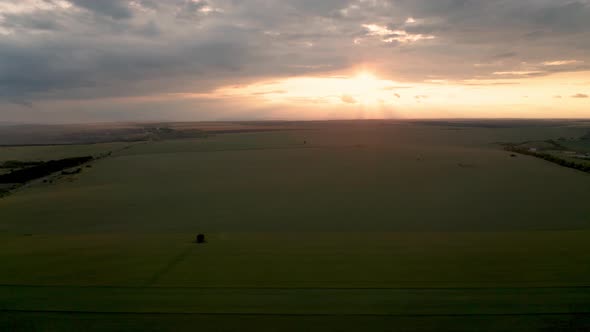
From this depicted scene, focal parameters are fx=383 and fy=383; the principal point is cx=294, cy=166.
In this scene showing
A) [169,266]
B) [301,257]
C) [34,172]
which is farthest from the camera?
[34,172]

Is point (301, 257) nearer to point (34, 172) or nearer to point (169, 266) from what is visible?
point (169, 266)

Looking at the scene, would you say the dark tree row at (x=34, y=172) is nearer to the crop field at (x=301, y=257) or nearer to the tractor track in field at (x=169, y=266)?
the crop field at (x=301, y=257)

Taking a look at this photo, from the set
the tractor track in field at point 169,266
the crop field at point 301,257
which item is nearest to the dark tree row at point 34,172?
the crop field at point 301,257

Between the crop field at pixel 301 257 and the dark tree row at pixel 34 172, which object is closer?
the crop field at pixel 301 257

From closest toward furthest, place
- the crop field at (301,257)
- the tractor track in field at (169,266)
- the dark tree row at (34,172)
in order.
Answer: the crop field at (301,257)
the tractor track in field at (169,266)
the dark tree row at (34,172)

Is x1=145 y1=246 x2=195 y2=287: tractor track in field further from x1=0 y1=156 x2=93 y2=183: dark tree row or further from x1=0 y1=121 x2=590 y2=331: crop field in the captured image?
x1=0 y1=156 x2=93 y2=183: dark tree row

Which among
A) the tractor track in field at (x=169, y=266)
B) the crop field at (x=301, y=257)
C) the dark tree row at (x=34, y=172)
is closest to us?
the crop field at (x=301, y=257)

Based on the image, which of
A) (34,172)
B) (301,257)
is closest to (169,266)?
(301,257)

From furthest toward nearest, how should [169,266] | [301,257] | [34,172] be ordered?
[34,172]
[301,257]
[169,266]

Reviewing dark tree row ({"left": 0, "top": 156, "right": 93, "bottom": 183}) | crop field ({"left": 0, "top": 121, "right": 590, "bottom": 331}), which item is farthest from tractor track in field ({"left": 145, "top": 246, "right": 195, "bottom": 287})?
dark tree row ({"left": 0, "top": 156, "right": 93, "bottom": 183})

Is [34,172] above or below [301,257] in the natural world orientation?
above
